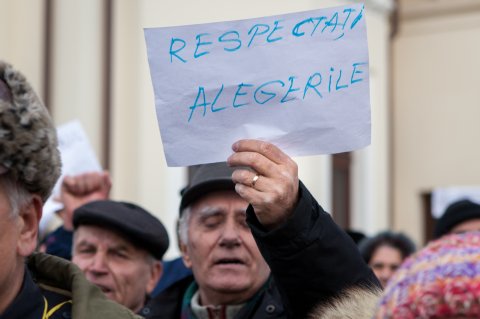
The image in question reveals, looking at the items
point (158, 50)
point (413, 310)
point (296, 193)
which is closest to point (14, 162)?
point (158, 50)

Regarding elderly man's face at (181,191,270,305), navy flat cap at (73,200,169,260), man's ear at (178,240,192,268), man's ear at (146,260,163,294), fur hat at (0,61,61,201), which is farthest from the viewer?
man's ear at (146,260,163,294)

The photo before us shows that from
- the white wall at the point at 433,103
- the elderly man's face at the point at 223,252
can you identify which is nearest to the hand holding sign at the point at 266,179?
the elderly man's face at the point at 223,252

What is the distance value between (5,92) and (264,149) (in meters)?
0.55

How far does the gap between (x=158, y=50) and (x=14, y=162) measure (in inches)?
17.0

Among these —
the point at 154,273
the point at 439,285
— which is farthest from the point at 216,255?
the point at 439,285

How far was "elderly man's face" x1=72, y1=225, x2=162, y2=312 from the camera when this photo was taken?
389 centimetres

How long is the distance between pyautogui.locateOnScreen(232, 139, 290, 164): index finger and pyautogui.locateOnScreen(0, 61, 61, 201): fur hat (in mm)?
395

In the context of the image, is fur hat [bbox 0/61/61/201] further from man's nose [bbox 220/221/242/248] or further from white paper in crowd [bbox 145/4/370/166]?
man's nose [bbox 220/221/242/248]

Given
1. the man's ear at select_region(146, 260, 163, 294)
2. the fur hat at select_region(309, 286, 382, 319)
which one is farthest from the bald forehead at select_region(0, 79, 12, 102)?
the man's ear at select_region(146, 260, 163, 294)

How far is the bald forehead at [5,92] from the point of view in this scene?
7.02 feet

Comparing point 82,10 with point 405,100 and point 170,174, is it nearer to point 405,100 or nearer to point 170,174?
point 170,174

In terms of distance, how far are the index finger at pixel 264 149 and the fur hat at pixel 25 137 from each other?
15.5 inches

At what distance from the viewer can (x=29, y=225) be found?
7.30 ft

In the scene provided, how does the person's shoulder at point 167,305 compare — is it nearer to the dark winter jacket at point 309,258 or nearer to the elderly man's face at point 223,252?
the elderly man's face at point 223,252
